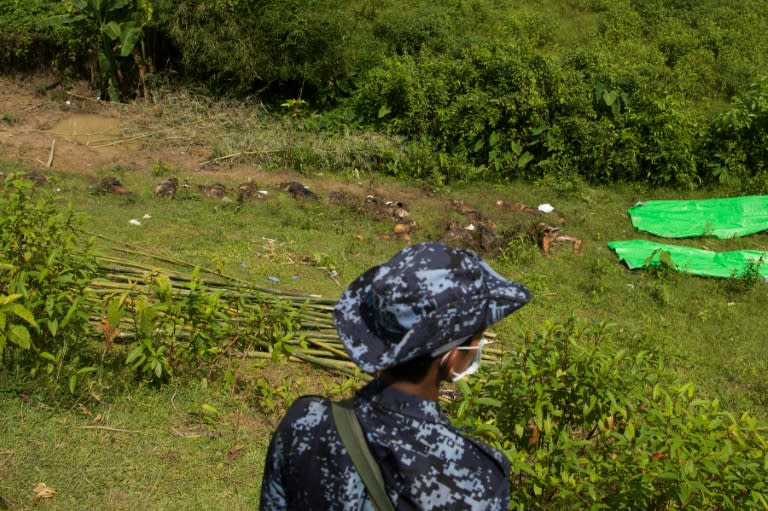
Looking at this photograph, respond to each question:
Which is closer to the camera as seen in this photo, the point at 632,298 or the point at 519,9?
the point at 632,298

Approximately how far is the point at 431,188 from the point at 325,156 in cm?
130

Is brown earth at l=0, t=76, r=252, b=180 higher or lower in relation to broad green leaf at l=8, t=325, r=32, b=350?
lower

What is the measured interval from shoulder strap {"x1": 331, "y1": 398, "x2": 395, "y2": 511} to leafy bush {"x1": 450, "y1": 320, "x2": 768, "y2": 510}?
121 cm

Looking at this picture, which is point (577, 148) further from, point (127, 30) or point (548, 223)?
point (127, 30)

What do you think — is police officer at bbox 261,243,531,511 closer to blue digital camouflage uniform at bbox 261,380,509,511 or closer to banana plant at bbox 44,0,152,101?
blue digital camouflage uniform at bbox 261,380,509,511

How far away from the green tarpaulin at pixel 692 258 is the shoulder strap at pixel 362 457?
19.5ft

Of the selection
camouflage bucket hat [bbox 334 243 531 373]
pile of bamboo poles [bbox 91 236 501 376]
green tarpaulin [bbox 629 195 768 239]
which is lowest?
green tarpaulin [bbox 629 195 768 239]

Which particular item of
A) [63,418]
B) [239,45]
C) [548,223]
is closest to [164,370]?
[63,418]

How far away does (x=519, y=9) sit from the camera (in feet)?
41.5

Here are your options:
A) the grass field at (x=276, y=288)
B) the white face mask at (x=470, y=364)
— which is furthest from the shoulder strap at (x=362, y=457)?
the grass field at (x=276, y=288)

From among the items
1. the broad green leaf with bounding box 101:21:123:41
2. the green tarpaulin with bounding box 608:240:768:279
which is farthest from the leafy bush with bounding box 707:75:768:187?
the broad green leaf with bounding box 101:21:123:41

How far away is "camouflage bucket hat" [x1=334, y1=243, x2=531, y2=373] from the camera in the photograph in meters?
1.72

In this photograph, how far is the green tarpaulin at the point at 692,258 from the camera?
7199mm

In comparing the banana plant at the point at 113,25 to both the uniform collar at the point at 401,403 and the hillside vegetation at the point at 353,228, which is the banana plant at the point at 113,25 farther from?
the uniform collar at the point at 401,403
